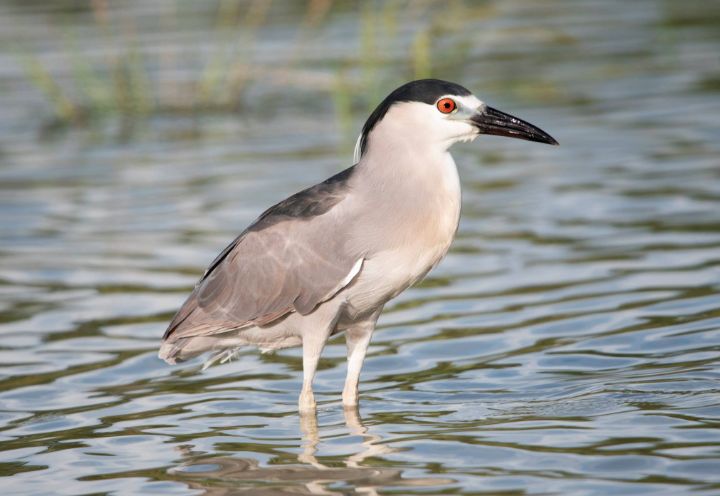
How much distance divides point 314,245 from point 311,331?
41cm

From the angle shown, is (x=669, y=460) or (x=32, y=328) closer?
(x=669, y=460)

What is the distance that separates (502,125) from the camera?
6.49 metres

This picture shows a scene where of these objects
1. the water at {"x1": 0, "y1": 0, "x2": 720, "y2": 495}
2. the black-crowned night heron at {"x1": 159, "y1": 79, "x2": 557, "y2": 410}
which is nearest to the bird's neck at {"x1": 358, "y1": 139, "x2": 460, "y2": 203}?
the black-crowned night heron at {"x1": 159, "y1": 79, "x2": 557, "y2": 410}

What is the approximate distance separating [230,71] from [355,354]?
361 inches

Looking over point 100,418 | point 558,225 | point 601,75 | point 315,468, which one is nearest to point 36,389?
point 100,418

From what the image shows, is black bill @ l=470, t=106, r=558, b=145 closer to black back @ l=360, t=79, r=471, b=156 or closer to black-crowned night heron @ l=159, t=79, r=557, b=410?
black-crowned night heron @ l=159, t=79, r=557, b=410

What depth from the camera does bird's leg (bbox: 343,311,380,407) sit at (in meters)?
6.55

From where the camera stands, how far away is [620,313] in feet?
25.6

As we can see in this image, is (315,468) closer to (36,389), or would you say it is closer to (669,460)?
(669,460)

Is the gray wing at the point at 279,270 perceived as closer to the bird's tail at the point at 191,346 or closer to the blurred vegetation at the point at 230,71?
the bird's tail at the point at 191,346

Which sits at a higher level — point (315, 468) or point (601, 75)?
point (601, 75)

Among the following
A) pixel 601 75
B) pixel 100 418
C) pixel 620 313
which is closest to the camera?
pixel 100 418

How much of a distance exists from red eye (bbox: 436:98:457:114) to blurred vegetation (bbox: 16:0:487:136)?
229 inches

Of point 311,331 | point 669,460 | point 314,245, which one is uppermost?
point 314,245
